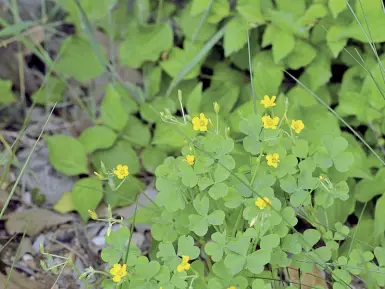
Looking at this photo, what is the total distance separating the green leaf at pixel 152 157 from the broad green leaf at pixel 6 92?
62 cm

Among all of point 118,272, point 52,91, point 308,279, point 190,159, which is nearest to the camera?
point 118,272

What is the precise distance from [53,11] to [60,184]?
0.82 metres

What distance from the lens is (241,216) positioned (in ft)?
4.71

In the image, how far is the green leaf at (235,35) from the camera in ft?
6.17

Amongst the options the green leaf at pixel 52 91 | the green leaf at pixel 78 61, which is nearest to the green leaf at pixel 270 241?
the green leaf at pixel 78 61

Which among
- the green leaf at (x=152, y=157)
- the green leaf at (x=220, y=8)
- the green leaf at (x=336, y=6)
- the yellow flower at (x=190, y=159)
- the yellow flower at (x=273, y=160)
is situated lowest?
the green leaf at (x=152, y=157)

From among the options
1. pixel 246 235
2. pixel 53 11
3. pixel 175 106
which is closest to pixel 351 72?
pixel 175 106

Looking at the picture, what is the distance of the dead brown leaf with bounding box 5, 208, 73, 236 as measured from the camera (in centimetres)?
183

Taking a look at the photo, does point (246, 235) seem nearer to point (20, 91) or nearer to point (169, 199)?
point (169, 199)

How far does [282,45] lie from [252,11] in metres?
0.15

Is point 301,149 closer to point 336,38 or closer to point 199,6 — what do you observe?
point 336,38

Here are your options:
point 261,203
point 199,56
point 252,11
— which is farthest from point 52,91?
point 261,203

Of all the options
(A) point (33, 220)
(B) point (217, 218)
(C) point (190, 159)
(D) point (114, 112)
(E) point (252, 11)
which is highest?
(E) point (252, 11)

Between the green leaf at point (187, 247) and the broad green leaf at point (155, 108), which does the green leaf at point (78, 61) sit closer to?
the broad green leaf at point (155, 108)
